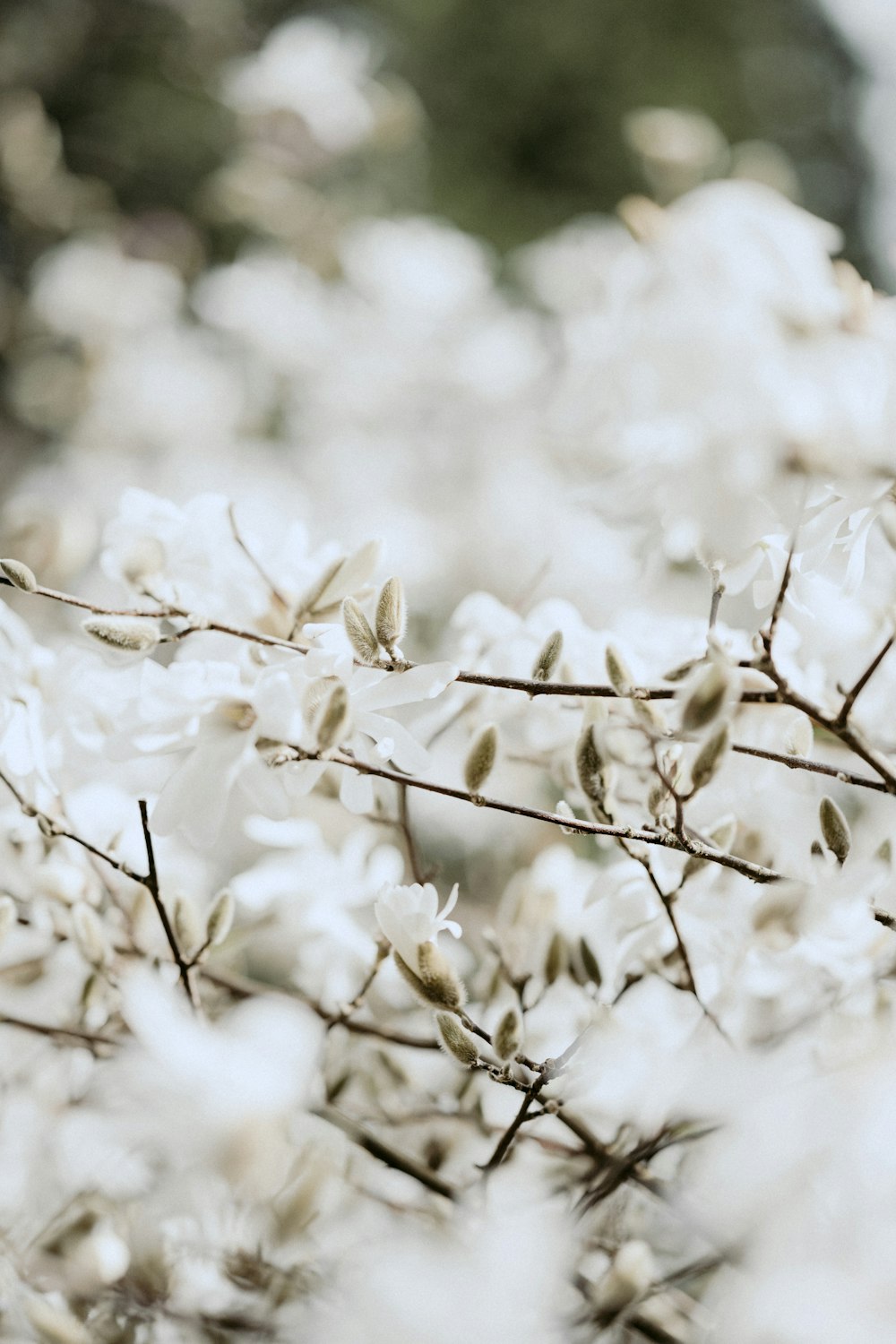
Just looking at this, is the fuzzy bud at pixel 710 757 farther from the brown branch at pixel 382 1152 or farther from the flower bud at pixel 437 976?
the brown branch at pixel 382 1152

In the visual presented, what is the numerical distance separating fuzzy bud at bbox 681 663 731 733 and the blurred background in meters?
0.27

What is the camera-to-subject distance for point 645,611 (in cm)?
66

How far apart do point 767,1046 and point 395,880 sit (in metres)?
0.25

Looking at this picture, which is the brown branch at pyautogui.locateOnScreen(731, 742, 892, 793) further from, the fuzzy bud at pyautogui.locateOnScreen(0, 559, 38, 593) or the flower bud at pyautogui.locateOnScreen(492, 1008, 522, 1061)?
the fuzzy bud at pyautogui.locateOnScreen(0, 559, 38, 593)

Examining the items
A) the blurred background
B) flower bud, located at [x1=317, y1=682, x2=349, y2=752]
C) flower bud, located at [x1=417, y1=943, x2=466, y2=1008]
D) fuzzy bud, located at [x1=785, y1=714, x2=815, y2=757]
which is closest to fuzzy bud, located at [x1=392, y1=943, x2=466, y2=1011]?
flower bud, located at [x1=417, y1=943, x2=466, y2=1008]

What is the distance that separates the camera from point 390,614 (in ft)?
1.56

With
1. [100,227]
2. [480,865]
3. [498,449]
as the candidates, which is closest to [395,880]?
[480,865]

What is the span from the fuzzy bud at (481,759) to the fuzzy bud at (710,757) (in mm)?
114

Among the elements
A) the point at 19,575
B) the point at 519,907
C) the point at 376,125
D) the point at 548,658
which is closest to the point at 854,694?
the point at 548,658

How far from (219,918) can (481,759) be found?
0.16m

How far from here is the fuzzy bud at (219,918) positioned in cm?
54

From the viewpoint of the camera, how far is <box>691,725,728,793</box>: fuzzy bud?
0.43 meters

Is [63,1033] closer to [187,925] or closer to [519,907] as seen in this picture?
[187,925]

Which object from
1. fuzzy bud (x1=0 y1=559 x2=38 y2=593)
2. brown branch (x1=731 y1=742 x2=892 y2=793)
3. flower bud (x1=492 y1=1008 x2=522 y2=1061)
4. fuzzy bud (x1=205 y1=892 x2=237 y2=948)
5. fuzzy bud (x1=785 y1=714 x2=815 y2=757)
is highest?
brown branch (x1=731 y1=742 x2=892 y2=793)
